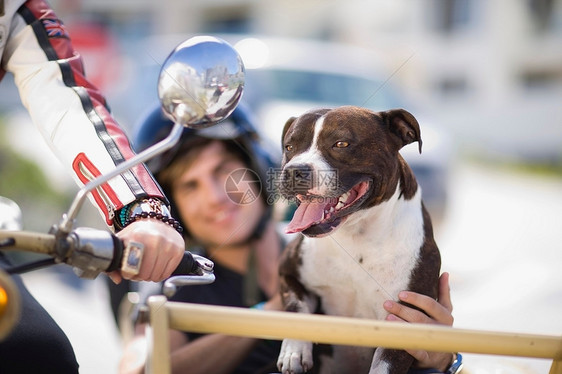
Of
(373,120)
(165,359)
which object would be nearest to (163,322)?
(165,359)

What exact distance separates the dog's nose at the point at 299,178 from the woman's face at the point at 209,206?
1.31 m

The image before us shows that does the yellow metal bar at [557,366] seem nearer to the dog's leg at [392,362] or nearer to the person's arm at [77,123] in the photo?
the dog's leg at [392,362]

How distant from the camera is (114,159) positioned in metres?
1.68

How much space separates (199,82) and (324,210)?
491 mm

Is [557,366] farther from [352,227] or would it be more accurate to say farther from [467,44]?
[467,44]

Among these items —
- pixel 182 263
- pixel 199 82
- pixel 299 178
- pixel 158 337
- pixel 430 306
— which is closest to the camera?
pixel 158 337

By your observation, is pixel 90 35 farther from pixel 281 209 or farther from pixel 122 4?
pixel 122 4

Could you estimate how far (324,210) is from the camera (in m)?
1.75

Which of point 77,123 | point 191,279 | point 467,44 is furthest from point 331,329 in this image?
point 467,44

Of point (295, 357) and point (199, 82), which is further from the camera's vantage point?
point (295, 357)

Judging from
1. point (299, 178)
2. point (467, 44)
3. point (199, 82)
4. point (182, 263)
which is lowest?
point (467, 44)

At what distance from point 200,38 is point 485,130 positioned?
27492 mm

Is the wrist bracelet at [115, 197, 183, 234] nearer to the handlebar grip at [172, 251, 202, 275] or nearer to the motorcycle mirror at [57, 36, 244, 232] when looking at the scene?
the handlebar grip at [172, 251, 202, 275]

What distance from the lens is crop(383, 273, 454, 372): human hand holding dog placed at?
6.01 ft
